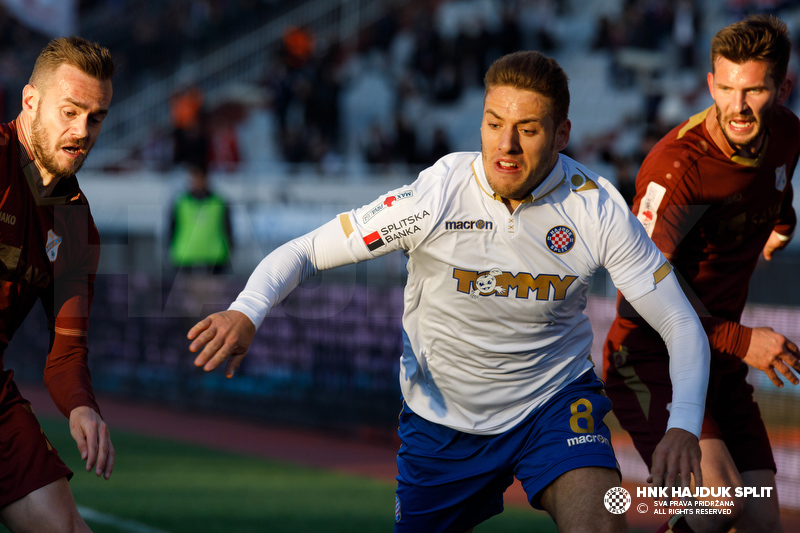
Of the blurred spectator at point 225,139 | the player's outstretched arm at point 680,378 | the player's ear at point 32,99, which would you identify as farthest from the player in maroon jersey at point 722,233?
the blurred spectator at point 225,139

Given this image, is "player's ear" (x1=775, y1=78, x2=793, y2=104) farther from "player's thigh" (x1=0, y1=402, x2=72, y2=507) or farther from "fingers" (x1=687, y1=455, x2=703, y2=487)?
"player's thigh" (x1=0, y1=402, x2=72, y2=507)

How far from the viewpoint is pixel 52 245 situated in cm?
423

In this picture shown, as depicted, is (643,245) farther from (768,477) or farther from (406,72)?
(406,72)

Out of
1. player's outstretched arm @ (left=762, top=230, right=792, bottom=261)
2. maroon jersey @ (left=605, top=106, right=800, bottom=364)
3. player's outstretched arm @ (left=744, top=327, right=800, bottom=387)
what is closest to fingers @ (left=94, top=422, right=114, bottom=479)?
maroon jersey @ (left=605, top=106, right=800, bottom=364)

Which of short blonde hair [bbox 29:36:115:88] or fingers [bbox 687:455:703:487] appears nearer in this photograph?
fingers [bbox 687:455:703:487]

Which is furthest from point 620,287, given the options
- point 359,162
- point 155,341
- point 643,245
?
point 359,162

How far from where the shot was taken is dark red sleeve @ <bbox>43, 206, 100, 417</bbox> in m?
4.23

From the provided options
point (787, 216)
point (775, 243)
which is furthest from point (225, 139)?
point (787, 216)

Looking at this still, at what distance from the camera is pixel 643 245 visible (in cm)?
410

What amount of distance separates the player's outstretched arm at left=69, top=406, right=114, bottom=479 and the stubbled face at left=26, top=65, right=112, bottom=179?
106 cm

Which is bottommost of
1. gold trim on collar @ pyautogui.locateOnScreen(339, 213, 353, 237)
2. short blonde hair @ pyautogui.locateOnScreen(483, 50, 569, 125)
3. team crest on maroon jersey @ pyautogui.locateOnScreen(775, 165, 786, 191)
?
gold trim on collar @ pyautogui.locateOnScreen(339, 213, 353, 237)

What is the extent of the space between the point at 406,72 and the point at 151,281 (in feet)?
33.1

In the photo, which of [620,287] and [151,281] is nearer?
[620,287]

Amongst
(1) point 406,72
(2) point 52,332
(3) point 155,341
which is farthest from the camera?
(1) point 406,72
